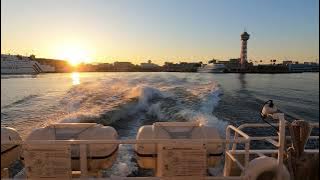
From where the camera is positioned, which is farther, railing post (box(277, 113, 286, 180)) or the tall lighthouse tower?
the tall lighthouse tower

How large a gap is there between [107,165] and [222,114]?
48.4 ft

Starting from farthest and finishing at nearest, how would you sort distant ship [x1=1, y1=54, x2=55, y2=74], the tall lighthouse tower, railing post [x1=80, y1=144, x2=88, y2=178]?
the tall lighthouse tower
distant ship [x1=1, y1=54, x2=55, y2=74]
railing post [x1=80, y1=144, x2=88, y2=178]

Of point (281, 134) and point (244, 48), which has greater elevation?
point (244, 48)

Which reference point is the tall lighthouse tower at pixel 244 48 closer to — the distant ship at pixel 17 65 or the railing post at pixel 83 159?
the distant ship at pixel 17 65

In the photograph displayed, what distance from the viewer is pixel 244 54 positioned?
152250mm

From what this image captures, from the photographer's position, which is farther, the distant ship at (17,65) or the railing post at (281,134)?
the distant ship at (17,65)

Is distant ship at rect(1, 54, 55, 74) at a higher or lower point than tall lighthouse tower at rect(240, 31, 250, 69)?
lower

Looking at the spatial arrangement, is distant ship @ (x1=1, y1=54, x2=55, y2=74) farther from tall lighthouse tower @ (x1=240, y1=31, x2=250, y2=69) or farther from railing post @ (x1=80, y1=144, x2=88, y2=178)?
railing post @ (x1=80, y1=144, x2=88, y2=178)

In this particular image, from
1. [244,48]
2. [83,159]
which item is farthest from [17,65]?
[83,159]

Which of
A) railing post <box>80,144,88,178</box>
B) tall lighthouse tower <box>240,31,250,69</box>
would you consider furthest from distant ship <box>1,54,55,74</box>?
railing post <box>80,144,88,178</box>

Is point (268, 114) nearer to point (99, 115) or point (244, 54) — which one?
point (99, 115)

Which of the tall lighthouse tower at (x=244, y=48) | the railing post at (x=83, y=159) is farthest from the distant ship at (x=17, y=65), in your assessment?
the railing post at (x=83, y=159)

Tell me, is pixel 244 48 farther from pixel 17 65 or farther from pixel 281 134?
pixel 281 134

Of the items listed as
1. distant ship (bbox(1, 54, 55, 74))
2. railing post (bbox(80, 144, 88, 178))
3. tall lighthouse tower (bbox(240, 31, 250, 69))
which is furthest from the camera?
tall lighthouse tower (bbox(240, 31, 250, 69))
